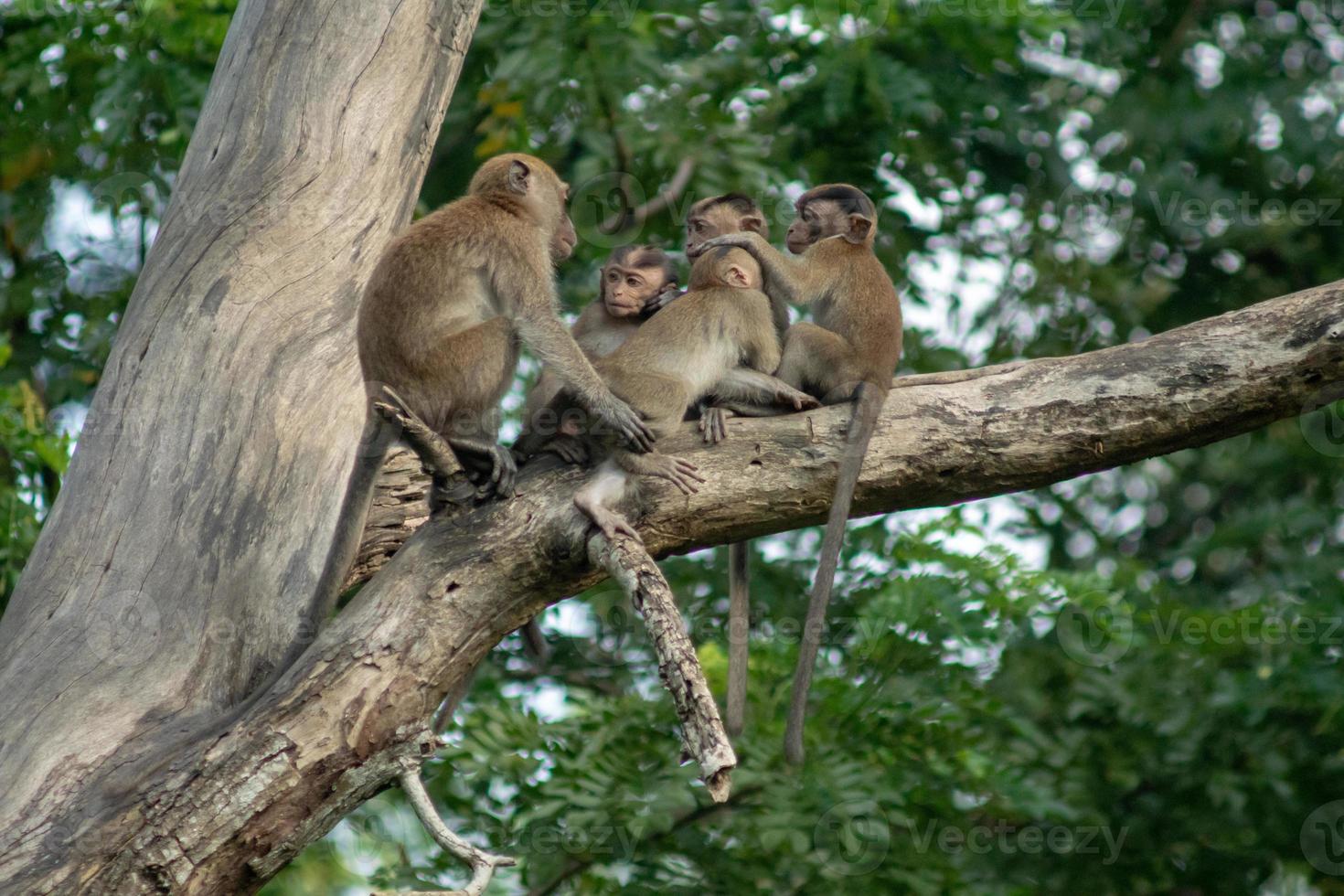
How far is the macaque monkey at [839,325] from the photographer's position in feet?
17.5

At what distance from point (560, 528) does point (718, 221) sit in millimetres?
2190

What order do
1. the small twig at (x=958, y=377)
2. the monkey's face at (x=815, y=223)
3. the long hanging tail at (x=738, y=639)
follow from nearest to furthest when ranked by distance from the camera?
1. the long hanging tail at (x=738, y=639)
2. the small twig at (x=958, y=377)
3. the monkey's face at (x=815, y=223)

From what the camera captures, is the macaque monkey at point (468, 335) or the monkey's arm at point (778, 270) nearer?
the macaque monkey at point (468, 335)

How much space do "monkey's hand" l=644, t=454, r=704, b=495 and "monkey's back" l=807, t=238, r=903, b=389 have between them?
3.06 ft

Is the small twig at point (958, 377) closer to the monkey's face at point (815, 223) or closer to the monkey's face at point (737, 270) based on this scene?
the monkey's face at point (737, 270)

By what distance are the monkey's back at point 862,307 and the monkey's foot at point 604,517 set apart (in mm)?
1379

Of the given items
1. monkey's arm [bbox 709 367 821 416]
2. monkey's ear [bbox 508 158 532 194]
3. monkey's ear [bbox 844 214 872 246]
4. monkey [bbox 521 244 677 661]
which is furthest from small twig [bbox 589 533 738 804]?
monkey's ear [bbox 844 214 872 246]

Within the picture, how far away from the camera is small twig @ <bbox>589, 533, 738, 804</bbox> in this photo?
421 cm

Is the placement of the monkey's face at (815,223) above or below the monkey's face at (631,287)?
below

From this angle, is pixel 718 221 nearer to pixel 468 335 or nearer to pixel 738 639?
pixel 468 335

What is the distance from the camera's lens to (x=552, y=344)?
5430mm
